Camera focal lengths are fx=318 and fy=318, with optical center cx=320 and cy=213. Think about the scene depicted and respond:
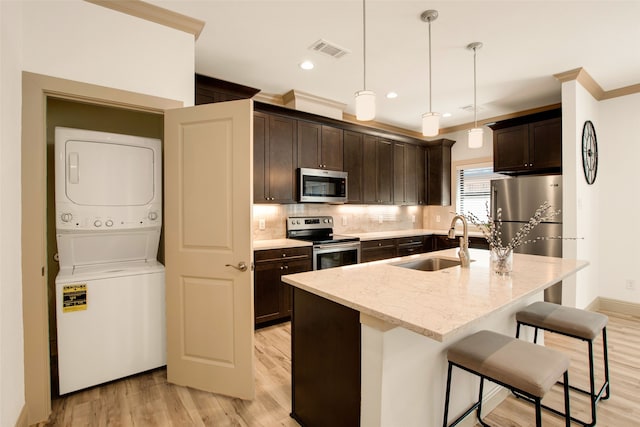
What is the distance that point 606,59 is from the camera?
125 inches

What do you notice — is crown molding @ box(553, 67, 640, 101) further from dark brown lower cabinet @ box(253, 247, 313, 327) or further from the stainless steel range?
dark brown lower cabinet @ box(253, 247, 313, 327)

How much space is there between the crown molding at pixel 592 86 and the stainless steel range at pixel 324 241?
2.94 metres

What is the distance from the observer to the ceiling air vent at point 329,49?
9.27 ft

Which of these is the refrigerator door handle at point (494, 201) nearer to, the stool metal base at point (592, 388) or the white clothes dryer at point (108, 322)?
the stool metal base at point (592, 388)

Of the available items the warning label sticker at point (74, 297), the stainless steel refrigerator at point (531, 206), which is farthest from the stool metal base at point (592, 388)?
the warning label sticker at point (74, 297)

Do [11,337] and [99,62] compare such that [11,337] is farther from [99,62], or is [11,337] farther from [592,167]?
[592,167]

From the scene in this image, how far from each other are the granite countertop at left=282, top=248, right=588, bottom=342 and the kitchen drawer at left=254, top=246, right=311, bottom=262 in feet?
5.01

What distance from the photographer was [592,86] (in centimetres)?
374

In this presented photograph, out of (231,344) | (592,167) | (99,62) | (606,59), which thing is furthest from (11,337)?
(592,167)

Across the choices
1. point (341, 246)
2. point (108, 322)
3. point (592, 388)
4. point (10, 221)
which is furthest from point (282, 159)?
point (592, 388)

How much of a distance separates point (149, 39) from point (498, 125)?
442 centimetres

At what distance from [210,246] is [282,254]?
53.4 inches

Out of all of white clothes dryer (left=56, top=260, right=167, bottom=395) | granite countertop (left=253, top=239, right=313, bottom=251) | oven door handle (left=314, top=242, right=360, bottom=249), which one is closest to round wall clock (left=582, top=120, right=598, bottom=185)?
oven door handle (left=314, top=242, right=360, bottom=249)

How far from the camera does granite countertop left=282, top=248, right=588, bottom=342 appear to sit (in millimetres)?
1179
